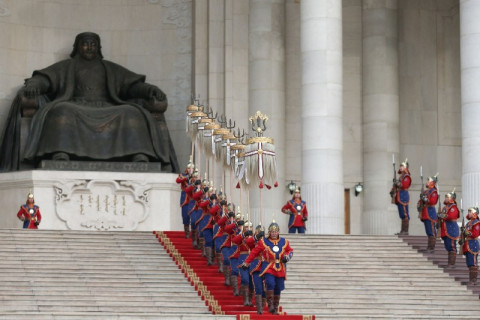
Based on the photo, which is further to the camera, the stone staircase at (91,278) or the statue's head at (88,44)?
the statue's head at (88,44)

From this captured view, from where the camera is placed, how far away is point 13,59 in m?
41.1

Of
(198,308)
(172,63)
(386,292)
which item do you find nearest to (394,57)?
(172,63)

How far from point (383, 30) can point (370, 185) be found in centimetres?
467

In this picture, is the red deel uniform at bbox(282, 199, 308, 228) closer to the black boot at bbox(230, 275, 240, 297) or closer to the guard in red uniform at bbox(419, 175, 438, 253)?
the guard in red uniform at bbox(419, 175, 438, 253)

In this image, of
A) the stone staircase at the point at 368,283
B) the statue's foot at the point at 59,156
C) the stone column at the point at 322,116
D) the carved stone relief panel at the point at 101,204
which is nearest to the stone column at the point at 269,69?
the carved stone relief panel at the point at 101,204

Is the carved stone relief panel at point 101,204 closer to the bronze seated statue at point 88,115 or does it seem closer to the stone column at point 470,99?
the bronze seated statue at point 88,115

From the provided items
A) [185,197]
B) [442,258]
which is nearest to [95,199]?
[185,197]

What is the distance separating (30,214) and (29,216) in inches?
2.2

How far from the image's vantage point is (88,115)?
39.1m

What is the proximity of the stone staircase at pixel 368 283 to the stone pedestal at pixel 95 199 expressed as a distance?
24.0 ft

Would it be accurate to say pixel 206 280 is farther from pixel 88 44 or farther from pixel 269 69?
pixel 88 44

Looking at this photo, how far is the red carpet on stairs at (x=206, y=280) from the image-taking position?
2666cm

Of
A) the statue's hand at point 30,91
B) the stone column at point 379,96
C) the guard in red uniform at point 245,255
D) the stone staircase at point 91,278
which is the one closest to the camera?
the stone staircase at point 91,278

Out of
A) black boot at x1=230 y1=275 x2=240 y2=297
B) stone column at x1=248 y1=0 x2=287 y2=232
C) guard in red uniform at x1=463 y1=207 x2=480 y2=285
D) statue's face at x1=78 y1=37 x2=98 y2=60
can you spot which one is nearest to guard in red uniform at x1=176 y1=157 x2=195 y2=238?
black boot at x1=230 y1=275 x2=240 y2=297
